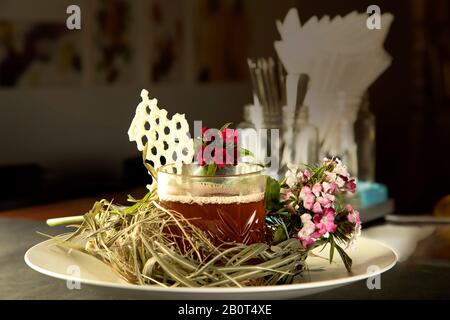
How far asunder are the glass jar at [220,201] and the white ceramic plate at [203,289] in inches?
3.0

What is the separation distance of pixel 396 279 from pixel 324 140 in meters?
0.56

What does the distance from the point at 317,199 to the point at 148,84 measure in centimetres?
259

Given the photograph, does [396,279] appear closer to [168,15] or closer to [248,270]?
[248,270]

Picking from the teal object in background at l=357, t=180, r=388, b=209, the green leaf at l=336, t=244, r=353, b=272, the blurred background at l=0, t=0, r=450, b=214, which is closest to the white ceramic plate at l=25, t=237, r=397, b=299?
the green leaf at l=336, t=244, r=353, b=272

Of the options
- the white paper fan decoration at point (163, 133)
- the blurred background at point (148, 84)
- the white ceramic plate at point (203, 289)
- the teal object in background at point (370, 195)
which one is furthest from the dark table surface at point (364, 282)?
the blurred background at point (148, 84)

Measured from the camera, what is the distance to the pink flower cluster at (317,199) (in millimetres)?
742

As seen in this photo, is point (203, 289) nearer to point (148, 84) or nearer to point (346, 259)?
point (346, 259)

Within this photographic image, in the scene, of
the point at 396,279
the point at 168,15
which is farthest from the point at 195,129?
the point at 168,15

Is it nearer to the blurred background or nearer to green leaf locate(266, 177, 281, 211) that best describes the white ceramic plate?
green leaf locate(266, 177, 281, 211)

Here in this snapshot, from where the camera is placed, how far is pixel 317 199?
745 mm

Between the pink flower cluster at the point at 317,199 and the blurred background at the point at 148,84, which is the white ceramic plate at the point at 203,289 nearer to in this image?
the pink flower cluster at the point at 317,199

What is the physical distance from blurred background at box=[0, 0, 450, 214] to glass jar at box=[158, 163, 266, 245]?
176cm

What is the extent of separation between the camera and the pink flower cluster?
2.43 feet

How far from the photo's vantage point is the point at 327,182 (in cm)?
76
